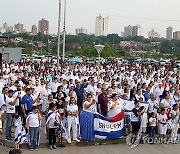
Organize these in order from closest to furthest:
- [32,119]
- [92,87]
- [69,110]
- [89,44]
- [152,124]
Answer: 1. [32,119]
2. [69,110]
3. [152,124]
4. [92,87]
5. [89,44]

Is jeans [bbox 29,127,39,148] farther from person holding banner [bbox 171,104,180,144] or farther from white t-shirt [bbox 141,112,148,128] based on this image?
person holding banner [bbox 171,104,180,144]

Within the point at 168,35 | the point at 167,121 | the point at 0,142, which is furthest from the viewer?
the point at 168,35

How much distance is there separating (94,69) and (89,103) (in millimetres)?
13786

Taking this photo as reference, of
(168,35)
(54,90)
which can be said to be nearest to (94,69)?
(54,90)

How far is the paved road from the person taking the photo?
36.1 ft

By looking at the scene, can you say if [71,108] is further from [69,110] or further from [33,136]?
[33,136]

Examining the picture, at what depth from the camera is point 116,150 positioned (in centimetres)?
Answer: 1164

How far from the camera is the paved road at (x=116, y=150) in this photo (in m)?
11.0

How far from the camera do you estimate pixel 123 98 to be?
13.2m

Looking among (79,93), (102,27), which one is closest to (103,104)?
(79,93)

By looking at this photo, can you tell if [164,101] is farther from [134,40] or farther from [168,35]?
[168,35]

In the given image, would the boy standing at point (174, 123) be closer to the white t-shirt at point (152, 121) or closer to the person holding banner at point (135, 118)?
the white t-shirt at point (152, 121)

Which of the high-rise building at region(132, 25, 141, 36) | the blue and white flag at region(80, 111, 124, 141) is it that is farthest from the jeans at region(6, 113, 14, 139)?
the high-rise building at region(132, 25, 141, 36)

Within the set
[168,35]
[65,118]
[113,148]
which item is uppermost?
[168,35]
